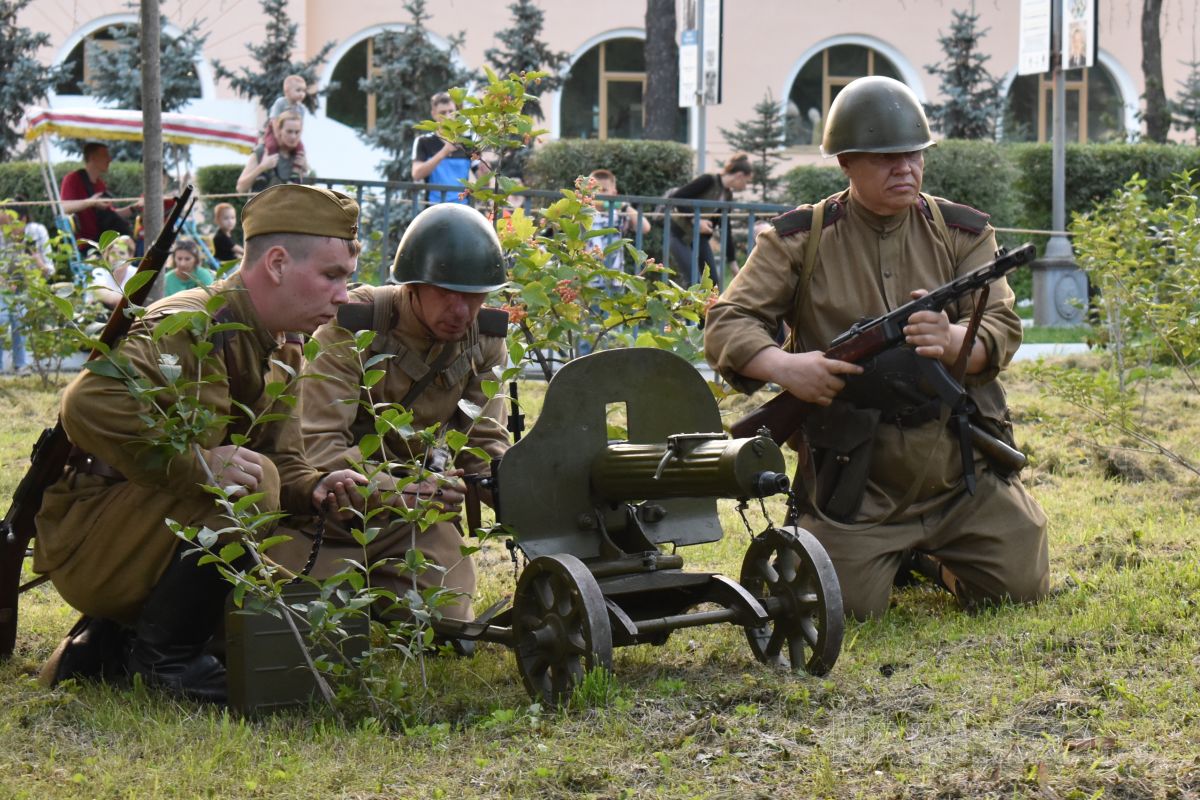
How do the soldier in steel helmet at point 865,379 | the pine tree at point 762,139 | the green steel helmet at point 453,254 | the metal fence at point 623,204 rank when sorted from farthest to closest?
1. the pine tree at point 762,139
2. the metal fence at point 623,204
3. the soldier in steel helmet at point 865,379
4. the green steel helmet at point 453,254

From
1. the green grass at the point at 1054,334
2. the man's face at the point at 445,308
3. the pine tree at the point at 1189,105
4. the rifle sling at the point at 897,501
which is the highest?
the pine tree at the point at 1189,105

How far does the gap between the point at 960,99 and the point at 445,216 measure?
87.8ft

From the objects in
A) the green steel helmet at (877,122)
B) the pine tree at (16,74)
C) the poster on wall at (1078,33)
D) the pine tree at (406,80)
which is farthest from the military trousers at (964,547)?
the pine tree at (16,74)

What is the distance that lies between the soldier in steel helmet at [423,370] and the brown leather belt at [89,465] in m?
0.70

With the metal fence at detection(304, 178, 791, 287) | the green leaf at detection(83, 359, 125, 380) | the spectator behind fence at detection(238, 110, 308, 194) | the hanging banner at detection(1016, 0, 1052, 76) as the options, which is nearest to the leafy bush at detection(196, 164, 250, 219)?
the metal fence at detection(304, 178, 791, 287)

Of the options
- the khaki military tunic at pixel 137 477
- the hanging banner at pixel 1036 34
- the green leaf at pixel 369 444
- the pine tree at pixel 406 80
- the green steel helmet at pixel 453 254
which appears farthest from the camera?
the pine tree at pixel 406 80

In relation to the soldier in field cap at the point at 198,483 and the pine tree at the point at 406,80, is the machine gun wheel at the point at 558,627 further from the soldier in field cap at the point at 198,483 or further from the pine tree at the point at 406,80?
the pine tree at the point at 406,80

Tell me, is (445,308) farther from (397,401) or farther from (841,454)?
(841,454)

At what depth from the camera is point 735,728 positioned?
417 cm

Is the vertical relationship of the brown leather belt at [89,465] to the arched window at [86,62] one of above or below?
below

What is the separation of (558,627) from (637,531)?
23.7 inches

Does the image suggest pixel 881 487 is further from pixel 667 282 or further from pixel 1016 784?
pixel 1016 784

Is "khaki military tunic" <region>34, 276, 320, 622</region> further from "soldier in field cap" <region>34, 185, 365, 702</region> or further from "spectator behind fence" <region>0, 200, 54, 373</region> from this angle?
"spectator behind fence" <region>0, 200, 54, 373</region>

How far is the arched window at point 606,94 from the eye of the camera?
32719mm
